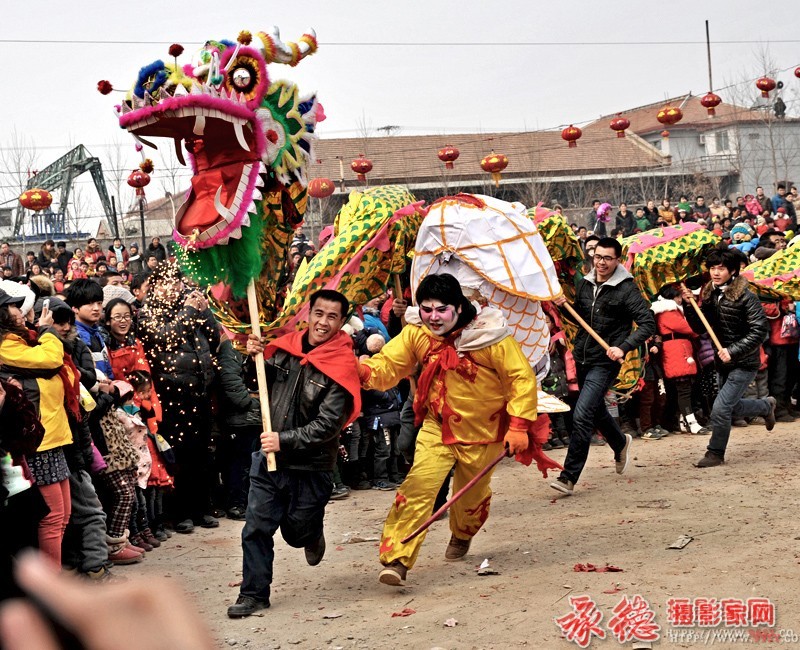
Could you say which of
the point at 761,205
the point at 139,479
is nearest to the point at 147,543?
the point at 139,479

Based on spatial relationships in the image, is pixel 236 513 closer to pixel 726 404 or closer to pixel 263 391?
pixel 263 391

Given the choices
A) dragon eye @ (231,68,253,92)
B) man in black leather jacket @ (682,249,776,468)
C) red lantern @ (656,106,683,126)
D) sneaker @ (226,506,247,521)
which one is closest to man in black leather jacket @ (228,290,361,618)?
dragon eye @ (231,68,253,92)

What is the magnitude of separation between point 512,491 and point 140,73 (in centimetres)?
451

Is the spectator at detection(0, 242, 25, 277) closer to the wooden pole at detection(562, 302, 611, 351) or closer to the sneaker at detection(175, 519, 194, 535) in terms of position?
the sneaker at detection(175, 519, 194, 535)

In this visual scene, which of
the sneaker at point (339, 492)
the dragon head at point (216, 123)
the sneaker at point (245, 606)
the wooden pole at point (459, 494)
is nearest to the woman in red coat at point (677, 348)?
the sneaker at point (339, 492)

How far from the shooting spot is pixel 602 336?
837cm

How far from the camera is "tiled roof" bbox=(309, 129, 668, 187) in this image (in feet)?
112

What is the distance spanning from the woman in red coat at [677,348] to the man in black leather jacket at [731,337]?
190 cm

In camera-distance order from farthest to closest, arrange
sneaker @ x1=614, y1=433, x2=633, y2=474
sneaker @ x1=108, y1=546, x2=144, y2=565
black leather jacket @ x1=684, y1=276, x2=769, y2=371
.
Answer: sneaker @ x1=614, y1=433, x2=633, y2=474 < black leather jacket @ x1=684, y1=276, x2=769, y2=371 < sneaker @ x1=108, y1=546, x2=144, y2=565

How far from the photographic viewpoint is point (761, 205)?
22578 mm

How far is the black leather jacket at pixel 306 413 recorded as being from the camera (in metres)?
5.50

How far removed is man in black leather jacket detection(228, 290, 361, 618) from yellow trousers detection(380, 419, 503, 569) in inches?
16.5

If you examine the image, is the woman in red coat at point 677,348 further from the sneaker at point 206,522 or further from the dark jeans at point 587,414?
the sneaker at point 206,522

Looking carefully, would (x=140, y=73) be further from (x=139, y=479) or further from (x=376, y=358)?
(x=139, y=479)
